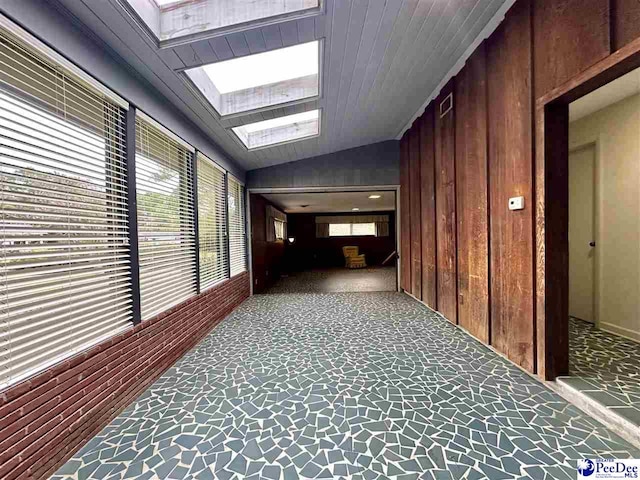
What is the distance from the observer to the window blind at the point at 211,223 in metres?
3.23

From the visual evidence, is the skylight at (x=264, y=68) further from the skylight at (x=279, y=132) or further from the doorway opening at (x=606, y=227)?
the doorway opening at (x=606, y=227)

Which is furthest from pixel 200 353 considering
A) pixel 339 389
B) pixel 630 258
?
pixel 630 258

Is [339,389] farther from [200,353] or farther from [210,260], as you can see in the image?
[210,260]

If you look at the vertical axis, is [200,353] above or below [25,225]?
below

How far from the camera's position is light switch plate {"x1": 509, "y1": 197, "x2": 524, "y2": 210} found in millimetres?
2037

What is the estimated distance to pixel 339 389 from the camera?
1969mm

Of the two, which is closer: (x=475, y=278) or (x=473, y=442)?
(x=473, y=442)

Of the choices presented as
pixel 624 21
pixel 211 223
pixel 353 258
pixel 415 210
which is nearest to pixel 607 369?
pixel 624 21

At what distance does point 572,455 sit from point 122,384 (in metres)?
2.53

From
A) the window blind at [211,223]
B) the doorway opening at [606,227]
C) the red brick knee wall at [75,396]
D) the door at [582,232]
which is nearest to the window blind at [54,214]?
the red brick knee wall at [75,396]

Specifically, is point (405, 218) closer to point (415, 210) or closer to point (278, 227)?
point (415, 210)

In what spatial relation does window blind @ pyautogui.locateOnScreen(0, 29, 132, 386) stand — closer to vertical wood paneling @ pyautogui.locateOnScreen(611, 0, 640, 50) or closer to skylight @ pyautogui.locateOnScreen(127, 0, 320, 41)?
skylight @ pyautogui.locateOnScreen(127, 0, 320, 41)

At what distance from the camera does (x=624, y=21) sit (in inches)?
53.7

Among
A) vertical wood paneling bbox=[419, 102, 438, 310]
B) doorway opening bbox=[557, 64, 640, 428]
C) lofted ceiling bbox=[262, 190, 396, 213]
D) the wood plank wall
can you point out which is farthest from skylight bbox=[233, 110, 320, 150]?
doorway opening bbox=[557, 64, 640, 428]
